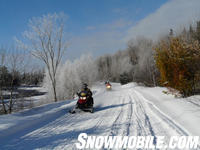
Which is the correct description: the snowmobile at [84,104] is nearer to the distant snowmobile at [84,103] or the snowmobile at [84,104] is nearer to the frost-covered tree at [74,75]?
the distant snowmobile at [84,103]

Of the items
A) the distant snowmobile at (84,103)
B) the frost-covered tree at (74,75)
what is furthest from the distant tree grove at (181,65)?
the frost-covered tree at (74,75)

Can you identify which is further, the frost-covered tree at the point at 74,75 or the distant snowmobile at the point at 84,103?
the frost-covered tree at the point at 74,75

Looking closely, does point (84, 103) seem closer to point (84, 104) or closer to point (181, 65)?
point (84, 104)

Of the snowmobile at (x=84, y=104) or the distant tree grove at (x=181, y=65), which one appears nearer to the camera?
the snowmobile at (x=84, y=104)

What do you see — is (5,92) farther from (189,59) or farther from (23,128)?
(189,59)

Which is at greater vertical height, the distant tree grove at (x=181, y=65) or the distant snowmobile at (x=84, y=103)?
the distant tree grove at (x=181, y=65)

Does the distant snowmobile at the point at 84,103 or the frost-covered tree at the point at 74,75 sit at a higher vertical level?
the frost-covered tree at the point at 74,75

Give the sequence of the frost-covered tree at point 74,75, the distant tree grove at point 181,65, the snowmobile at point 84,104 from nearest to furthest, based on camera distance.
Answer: the snowmobile at point 84,104 < the distant tree grove at point 181,65 < the frost-covered tree at point 74,75

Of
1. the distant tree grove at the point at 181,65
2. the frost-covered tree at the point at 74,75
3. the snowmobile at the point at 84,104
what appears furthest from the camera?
the frost-covered tree at the point at 74,75

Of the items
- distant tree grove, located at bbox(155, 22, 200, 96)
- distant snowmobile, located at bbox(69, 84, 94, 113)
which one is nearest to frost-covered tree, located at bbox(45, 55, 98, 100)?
distant snowmobile, located at bbox(69, 84, 94, 113)

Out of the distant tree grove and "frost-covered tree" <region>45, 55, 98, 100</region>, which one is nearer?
the distant tree grove

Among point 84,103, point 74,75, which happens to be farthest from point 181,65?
point 74,75

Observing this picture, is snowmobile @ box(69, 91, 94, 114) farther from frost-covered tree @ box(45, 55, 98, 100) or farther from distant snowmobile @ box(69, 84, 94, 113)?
frost-covered tree @ box(45, 55, 98, 100)

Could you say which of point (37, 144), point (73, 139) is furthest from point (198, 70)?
point (37, 144)
